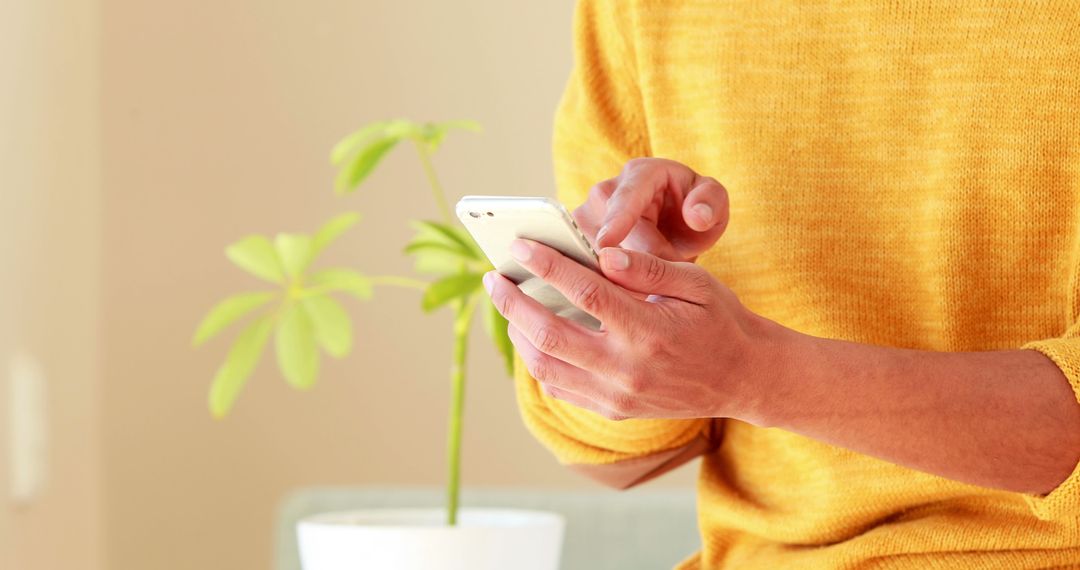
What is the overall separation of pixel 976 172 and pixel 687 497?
86 centimetres

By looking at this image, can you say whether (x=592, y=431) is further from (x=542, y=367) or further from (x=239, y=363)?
(x=239, y=363)

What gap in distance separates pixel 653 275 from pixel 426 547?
595 mm

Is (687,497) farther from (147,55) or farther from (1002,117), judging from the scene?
(147,55)

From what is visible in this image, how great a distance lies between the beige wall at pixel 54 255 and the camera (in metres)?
1.57

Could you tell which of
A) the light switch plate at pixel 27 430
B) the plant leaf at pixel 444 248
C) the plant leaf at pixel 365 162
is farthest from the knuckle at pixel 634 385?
the light switch plate at pixel 27 430

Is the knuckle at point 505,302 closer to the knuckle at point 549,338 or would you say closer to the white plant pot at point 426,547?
the knuckle at point 549,338

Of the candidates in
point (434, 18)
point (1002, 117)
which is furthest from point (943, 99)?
point (434, 18)

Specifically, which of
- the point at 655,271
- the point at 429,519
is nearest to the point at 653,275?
the point at 655,271

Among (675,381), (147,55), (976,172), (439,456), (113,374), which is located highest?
(147,55)

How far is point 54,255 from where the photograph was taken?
182 centimetres

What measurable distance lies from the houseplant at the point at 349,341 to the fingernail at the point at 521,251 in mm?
575

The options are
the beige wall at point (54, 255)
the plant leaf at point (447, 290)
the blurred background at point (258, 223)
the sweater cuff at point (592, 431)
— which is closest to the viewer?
the sweater cuff at point (592, 431)

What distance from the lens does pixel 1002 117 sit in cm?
88

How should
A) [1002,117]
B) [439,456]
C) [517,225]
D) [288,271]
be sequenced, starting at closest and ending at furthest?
[517,225]
[1002,117]
[288,271]
[439,456]
